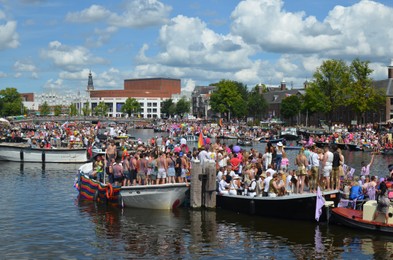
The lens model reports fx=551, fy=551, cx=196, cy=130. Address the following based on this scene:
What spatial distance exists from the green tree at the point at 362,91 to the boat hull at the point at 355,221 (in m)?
73.0

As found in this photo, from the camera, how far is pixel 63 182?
1444 inches

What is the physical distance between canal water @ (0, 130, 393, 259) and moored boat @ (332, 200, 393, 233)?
29cm

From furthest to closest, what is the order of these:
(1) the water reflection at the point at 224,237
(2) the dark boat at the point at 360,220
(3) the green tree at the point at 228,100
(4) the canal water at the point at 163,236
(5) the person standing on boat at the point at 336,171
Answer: (3) the green tree at the point at 228,100 → (5) the person standing on boat at the point at 336,171 → (2) the dark boat at the point at 360,220 → (1) the water reflection at the point at 224,237 → (4) the canal water at the point at 163,236

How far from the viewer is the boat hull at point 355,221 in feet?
66.1

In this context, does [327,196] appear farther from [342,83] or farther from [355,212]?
[342,83]

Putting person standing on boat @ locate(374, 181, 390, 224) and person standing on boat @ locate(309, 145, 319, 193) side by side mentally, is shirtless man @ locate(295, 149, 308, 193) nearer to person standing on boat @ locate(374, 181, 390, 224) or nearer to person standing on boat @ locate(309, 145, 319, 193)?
person standing on boat @ locate(309, 145, 319, 193)

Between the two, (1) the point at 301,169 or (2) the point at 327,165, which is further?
(1) the point at 301,169

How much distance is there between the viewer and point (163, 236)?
21328 millimetres

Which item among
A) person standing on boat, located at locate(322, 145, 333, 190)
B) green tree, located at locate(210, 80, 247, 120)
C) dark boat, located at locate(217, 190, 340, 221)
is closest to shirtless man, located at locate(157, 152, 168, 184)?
dark boat, located at locate(217, 190, 340, 221)

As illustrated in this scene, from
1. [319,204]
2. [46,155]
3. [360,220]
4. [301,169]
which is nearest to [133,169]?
[301,169]

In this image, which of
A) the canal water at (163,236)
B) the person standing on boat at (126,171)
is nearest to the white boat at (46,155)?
the canal water at (163,236)

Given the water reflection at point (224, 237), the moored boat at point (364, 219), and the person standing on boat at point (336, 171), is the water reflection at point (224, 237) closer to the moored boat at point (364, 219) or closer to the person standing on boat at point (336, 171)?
the moored boat at point (364, 219)

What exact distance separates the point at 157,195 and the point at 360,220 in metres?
9.29

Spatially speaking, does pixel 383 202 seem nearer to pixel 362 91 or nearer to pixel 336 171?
pixel 336 171
